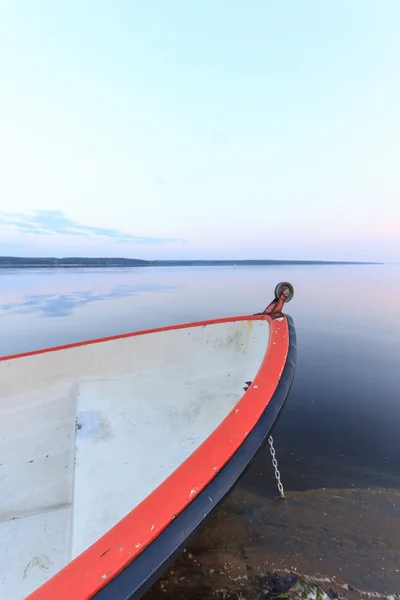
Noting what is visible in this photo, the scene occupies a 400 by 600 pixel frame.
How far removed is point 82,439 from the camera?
10.3 ft

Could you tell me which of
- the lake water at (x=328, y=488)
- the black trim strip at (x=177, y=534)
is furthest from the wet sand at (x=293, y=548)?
the black trim strip at (x=177, y=534)

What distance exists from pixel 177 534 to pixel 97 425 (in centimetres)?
253

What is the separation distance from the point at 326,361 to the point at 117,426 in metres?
6.90

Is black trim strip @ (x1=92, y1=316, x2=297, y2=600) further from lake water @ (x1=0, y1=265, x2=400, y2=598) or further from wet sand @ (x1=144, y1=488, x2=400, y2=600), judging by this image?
lake water @ (x1=0, y1=265, x2=400, y2=598)

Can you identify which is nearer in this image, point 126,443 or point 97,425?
point 126,443

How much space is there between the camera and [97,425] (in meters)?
3.35

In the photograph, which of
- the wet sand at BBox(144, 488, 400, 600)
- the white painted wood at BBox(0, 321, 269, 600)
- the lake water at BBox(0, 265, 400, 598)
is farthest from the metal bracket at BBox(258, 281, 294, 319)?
the wet sand at BBox(144, 488, 400, 600)

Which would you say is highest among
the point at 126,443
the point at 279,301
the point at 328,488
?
the point at 279,301

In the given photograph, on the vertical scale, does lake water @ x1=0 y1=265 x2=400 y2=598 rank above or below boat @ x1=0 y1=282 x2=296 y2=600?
below

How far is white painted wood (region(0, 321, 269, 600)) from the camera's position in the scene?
7.76 ft

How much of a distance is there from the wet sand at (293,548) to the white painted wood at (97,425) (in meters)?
0.84

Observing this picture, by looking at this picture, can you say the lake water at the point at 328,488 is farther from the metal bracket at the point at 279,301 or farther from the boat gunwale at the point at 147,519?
the metal bracket at the point at 279,301

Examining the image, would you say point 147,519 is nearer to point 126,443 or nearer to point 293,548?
point 126,443

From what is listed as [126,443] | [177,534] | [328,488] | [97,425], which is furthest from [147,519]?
[328,488]
